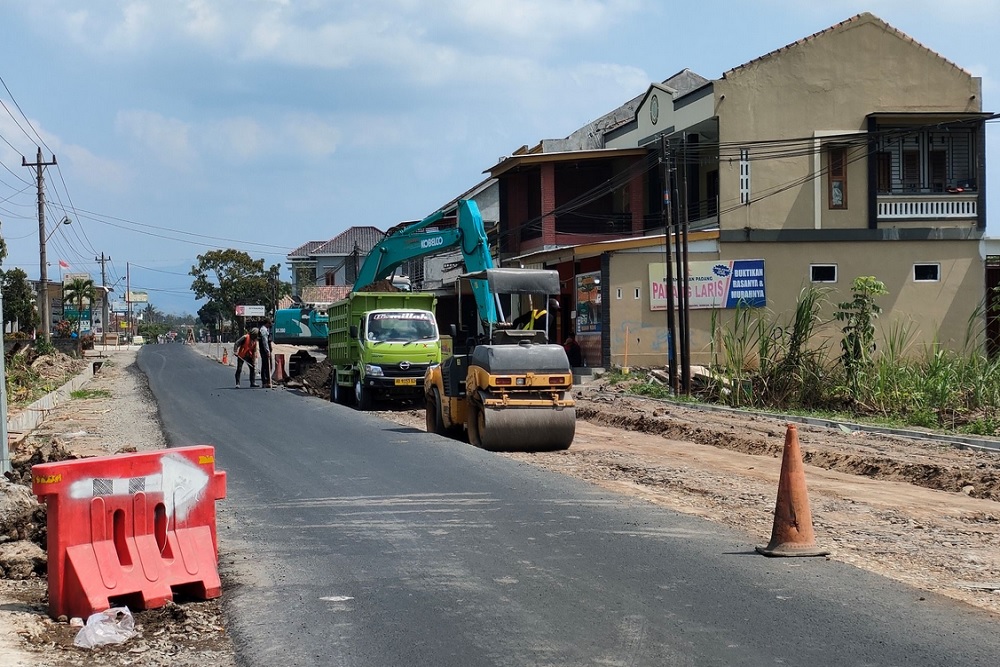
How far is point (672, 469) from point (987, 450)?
217 inches

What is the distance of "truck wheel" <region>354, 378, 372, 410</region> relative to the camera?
2631 centimetres

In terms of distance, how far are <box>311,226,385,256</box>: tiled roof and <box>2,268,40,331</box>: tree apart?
3238cm

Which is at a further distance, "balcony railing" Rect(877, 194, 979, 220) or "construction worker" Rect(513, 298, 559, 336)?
"balcony railing" Rect(877, 194, 979, 220)

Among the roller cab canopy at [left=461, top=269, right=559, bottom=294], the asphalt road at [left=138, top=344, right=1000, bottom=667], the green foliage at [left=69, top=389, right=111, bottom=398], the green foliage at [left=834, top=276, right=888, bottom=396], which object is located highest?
the roller cab canopy at [left=461, top=269, right=559, bottom=294]

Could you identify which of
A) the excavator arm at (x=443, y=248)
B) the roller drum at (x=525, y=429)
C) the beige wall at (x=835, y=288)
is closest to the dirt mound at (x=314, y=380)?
the excavator arm at (x=443, y=248)

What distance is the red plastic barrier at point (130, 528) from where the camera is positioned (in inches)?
279

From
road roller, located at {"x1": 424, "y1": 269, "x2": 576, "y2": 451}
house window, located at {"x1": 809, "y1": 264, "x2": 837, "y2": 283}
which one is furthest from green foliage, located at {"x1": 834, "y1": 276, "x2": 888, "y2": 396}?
house window, located at {"x1": 809, "y1": 264, "x2": 837, "y2": 283}

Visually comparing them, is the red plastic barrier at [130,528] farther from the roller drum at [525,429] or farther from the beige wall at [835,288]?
the beige wall at [835,288]

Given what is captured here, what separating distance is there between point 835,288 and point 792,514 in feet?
89.0

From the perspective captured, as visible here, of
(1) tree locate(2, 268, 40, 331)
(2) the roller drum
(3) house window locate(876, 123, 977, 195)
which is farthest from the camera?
(1) tree locate(2, 268, 40, 331)

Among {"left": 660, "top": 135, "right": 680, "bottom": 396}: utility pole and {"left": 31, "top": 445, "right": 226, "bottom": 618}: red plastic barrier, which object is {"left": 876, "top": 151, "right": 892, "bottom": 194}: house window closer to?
{"left": 660, "top": 135, "right": 680, "bottom": 396}: utility pole

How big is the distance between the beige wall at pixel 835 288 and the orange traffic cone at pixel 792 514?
2544 centimetres

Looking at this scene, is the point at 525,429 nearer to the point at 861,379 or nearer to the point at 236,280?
the point at 861,379

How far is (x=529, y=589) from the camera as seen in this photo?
25.3 ft
